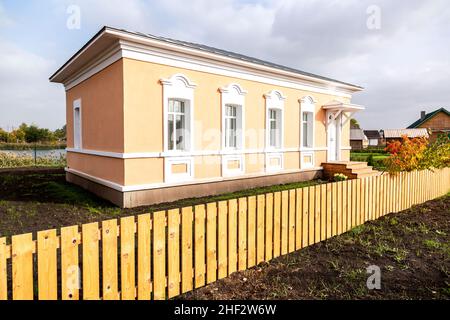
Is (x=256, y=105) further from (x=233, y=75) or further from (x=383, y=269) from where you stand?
(x=383, y=269)

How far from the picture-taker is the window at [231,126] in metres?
10.5

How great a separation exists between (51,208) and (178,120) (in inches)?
173

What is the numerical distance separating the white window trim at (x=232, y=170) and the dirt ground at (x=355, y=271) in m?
5.38

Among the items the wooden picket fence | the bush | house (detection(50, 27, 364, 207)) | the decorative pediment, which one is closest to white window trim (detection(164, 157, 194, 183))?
house (detection(50, 27, 364, 207))

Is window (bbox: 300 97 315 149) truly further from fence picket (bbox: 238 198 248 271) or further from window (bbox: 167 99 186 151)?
fence picket (bbox: 238 198 248 271)

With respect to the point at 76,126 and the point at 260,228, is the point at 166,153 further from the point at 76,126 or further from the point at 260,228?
the point at 76,126

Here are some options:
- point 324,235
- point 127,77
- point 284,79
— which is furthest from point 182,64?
point 324,235

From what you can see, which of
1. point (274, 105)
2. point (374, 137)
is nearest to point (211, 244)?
point (274, 105)

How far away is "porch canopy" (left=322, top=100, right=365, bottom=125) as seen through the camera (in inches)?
533

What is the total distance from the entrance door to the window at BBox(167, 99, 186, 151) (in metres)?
8.34

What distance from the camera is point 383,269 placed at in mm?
3910

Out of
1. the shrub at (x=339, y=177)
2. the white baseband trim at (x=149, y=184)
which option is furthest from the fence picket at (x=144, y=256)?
the shrub at (x=339, y=177)

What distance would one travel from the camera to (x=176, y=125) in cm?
909

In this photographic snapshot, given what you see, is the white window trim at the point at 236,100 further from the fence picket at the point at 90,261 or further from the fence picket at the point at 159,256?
the fence picket at the point at 90,261
